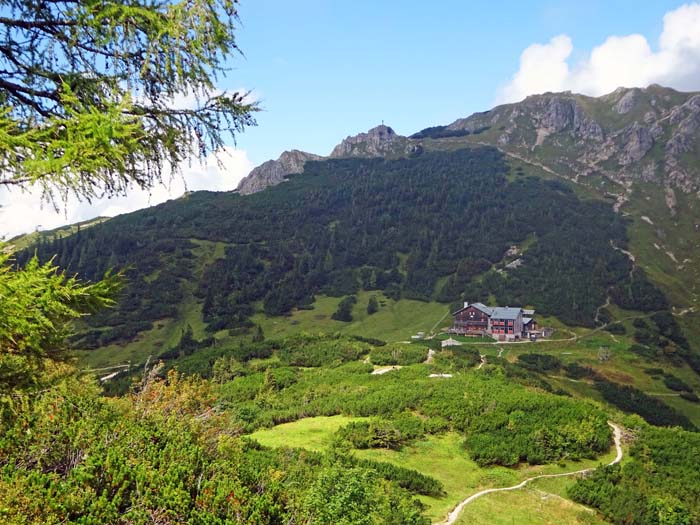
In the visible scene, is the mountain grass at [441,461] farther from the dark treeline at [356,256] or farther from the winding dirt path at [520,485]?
the dark treeline at [356,256]

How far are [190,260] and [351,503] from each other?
14210 centimetres

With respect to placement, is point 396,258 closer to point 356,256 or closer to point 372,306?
point 356,256

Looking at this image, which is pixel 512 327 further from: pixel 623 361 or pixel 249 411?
pixel 249 411

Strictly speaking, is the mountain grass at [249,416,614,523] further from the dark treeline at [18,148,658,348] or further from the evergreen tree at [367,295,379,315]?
the evergreen tree at [367,295,379,315]

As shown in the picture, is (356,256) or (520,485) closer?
(520,485)

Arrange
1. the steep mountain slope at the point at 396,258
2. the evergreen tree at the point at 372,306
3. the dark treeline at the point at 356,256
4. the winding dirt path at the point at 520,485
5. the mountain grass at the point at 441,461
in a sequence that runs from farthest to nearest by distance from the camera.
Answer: the dark treeline at the point at 356,256 < the evergreen tree at the point at 372,306 < the steep mountain slope at the point at 396,258 < the mountain grass at the point at 441,461 < the winding dirt path at the point at 520,485

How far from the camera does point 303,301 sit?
12900cm

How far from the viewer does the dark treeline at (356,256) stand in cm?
12112

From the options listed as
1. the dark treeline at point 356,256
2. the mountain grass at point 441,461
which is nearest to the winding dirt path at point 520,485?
the mountain grass at point 441,461

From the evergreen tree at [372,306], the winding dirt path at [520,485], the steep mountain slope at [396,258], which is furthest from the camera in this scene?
the evergreen tree at [372,306]

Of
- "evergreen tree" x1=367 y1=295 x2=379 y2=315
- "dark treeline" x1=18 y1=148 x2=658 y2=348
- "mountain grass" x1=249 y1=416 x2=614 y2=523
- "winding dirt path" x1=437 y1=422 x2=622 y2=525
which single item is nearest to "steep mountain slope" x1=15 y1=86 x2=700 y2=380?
"dark treeline" x1=18 y1=148 x2=658 y2=348

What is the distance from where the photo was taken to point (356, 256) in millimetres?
158250

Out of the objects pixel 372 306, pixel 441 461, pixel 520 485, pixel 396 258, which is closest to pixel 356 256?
pixel 396 258

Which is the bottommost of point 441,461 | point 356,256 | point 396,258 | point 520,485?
point 520,485
